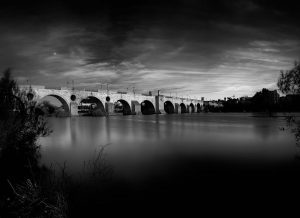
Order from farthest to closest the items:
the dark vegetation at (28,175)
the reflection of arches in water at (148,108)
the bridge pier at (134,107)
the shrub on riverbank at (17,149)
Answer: the reflection of arches in water at (148,108)
the bridge pier at (134,107)
the shrub on riverbank at (17,149)
the dark vegetation at (28,175)

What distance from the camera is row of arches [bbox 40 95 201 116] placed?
2588 inches

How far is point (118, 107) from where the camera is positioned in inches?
4481

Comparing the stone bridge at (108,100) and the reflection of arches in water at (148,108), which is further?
the reflection of arches in water at (148,108)

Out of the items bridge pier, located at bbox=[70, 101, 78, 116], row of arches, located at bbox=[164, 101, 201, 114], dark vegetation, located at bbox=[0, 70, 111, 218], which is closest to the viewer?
dark vegetation, located at bbox=[0, 70, 111, 218]

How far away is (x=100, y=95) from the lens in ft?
214

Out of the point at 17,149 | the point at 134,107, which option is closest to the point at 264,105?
the point at 134,107

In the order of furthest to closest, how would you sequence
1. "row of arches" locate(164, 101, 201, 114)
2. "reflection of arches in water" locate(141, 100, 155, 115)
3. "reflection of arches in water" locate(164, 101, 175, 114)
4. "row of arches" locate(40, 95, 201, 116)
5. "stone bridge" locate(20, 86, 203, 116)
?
"row of arches" locate(164, 101, 201, 114) → "reflection of arches in water" locate(164, 101, 175, 114) → "reflection of arches in water" locate(141, 100, 155, 115) → "row of arches" locate(40, 95, 201, 116) → "stone bridge" locate(20, 86, 203, 116)

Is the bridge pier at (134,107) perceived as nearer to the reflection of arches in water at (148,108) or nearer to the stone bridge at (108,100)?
the stone bridge at (108,100)

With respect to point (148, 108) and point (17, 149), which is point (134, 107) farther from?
point (17, 149)

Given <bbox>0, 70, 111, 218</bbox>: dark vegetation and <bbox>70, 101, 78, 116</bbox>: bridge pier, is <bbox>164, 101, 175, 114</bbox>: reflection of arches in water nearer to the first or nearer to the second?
<bbox>70, 101, 78, 116</bbox>: bridge pier

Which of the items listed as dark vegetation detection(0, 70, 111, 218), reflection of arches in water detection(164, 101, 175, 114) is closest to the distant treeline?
dark vegetation detection(0, 70, 111, 218)

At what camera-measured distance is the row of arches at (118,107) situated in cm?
6572

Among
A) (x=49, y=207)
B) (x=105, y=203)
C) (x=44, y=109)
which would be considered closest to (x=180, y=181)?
(x=105, y=203)

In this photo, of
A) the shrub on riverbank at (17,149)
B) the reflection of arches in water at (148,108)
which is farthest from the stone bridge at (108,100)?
the shrub on riverbank at (17,149)
